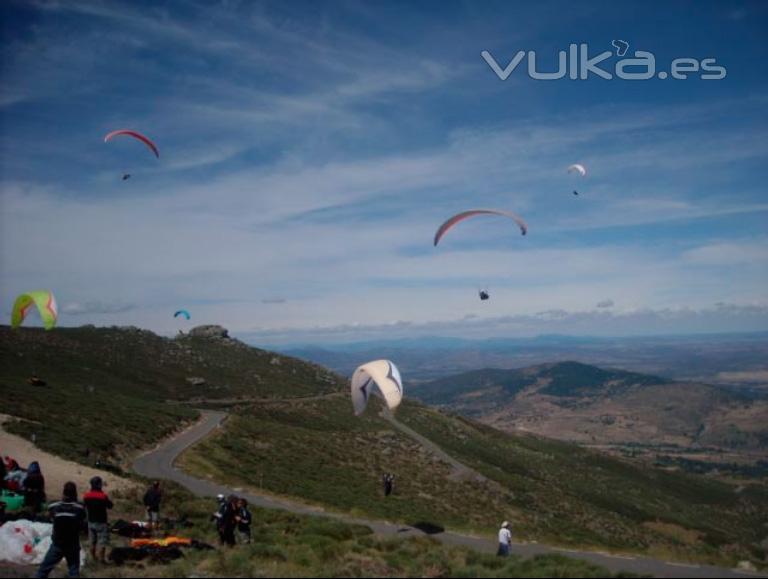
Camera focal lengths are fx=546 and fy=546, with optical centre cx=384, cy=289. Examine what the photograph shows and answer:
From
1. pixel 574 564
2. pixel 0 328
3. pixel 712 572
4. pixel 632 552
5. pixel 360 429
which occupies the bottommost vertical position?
pixel 360 429

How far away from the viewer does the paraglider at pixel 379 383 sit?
78.8ft

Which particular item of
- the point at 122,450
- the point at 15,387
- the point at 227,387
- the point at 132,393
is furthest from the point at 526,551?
the point at 227,387

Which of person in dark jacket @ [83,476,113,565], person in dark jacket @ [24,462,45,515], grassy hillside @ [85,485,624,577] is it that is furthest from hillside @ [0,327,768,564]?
person in dark jacket @ [83,476,113,565]

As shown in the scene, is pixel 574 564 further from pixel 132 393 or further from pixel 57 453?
pixel 132 393

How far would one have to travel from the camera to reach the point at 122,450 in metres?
35.0

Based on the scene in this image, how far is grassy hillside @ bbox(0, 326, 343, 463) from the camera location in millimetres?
35406

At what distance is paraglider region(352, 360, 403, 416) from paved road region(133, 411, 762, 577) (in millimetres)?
5159

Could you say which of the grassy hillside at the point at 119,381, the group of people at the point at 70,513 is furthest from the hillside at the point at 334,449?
the group of people at the point at 70,513

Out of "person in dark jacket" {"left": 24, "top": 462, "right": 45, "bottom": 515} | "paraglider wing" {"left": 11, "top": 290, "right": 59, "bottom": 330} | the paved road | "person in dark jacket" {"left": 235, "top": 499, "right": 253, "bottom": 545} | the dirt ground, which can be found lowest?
the paved road

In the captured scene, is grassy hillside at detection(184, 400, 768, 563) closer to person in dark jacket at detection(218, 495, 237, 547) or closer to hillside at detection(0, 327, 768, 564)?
hillside at detection(0, 327, 768, 564)

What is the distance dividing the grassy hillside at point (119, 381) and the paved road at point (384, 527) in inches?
89.8

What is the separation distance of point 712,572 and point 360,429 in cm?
5253

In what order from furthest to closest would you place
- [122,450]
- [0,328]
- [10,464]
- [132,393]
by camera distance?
1. [0,328]
2. [132,393]
3. [122,450]
4. [10,464]

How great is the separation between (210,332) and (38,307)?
91542 mm
